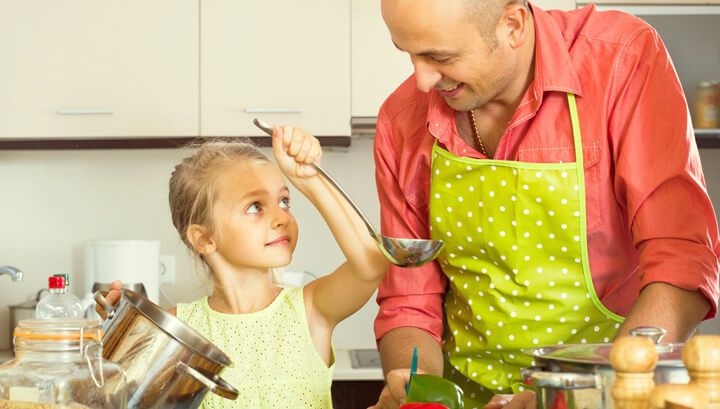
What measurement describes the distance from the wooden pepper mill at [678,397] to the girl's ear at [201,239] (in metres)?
1.11

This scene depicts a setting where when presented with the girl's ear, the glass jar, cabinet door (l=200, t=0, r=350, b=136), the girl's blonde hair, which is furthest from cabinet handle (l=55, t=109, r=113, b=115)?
the glass jar

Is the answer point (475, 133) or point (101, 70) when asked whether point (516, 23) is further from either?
point (101, 70)

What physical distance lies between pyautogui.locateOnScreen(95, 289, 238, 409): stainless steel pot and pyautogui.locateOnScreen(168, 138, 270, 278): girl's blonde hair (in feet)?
2.16

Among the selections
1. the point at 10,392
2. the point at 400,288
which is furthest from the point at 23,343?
the point at 400,288

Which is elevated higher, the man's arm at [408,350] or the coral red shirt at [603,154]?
the coral red shirt at [603,154]

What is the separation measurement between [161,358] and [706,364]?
0.50 meters

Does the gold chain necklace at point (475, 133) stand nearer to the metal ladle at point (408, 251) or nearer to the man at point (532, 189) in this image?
the man at point (532, 189)

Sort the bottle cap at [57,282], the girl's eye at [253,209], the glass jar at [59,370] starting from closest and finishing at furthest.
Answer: the glass jar at [59,370] < the girl's eye at [253,209] < the bottle cap at [57,282]

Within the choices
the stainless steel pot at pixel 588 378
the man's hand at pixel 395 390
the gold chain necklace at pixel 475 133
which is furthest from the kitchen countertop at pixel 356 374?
the stainless steel pot at pixel 588 378

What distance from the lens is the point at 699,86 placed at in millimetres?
2852

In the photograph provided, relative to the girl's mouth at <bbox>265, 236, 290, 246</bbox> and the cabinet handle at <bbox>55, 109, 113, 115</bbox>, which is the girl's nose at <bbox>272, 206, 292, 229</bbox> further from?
the cabinet handle at <bbox>55, 109, 113, 115</bbox>

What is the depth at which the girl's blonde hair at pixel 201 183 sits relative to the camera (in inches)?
64.3

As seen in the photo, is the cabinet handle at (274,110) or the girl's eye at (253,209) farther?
the cabinet handle at (274,110)

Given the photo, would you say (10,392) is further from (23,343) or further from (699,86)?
(699,86)
